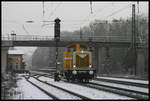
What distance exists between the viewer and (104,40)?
202 ft

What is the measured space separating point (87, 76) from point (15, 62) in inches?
2239

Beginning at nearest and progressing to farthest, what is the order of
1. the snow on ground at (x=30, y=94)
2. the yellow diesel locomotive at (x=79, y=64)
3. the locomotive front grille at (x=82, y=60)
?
the snow on ground at (x=30, y=94), the yellow diesel locomotive at (x=79, y=64), the locomotive front grille at (x=82, y=60)

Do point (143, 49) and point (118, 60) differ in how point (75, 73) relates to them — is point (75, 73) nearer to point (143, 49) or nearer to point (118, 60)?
point (143, 49)

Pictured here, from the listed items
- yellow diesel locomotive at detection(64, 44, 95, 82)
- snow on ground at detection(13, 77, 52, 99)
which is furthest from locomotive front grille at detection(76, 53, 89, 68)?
snow on ground at detection(13, 77, 52, 99)

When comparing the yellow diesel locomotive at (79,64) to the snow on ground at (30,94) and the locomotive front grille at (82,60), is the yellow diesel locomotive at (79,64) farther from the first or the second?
the snow on ground at (30,94)

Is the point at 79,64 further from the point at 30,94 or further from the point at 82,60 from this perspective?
the point at 30,94

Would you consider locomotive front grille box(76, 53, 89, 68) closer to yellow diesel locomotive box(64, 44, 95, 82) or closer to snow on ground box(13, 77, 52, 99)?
yellow diesel locomotive box(64, 44, 95, 82)

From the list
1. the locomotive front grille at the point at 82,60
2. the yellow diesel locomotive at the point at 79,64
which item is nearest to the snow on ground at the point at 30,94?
the yellow diesel locomotive at the point at 79,64

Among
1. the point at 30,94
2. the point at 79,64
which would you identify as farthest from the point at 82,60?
the point at 30,94

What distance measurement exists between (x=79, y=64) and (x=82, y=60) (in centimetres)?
48

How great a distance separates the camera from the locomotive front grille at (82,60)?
27484 mm

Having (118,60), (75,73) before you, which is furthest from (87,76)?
(118,60)

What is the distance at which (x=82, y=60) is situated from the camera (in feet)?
90.7

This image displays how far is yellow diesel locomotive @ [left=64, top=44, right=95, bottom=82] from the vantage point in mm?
26688
